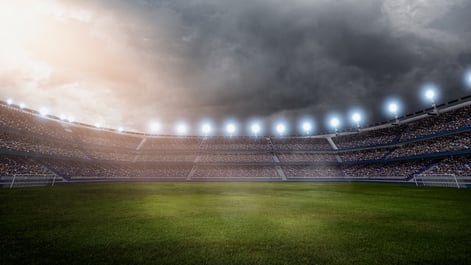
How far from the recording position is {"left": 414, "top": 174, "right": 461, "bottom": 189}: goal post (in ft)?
84.5

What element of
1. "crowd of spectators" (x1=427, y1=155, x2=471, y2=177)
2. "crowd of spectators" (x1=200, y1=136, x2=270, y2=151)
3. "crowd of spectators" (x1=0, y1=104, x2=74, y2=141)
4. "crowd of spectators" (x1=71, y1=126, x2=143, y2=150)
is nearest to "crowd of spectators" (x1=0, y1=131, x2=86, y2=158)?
Answer: "crowd of spectators" (x1=0, y1=104, x2=74, y2=141)

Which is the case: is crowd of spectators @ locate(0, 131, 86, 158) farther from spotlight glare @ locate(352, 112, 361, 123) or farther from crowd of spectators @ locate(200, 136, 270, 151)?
spotlight glare @ locate(352, 112, 361, 123)

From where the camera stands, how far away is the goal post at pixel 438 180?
25761 millimetres

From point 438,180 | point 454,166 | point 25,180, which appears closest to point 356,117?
point 454,166

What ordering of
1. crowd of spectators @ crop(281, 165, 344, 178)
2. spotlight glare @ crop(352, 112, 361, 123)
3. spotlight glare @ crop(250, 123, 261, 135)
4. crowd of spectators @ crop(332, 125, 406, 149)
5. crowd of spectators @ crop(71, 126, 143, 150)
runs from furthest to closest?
spotlight glare @ crop(250, 123, 261, 135)
spotlight glare @ crop(352, 112, 361, 123)
crowd of spectators @ crop(281, 165, 344, 178)
crowd of spectators @ crop(71, 126, 143, 150)
crowd of spectators @ crop(332, 125, 406, 149)

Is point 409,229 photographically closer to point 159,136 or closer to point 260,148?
point 260,148

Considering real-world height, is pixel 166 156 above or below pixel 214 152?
below

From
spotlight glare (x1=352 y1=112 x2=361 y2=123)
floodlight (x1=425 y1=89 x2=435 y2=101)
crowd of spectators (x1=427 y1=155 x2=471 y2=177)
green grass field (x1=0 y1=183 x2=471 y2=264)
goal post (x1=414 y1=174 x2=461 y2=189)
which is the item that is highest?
spotlight glare (x1=352 y1=112 x2=361 y2=123)

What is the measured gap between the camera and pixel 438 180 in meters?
28.0

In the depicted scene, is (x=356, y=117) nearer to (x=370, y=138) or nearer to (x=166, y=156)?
(x=370, y=138)

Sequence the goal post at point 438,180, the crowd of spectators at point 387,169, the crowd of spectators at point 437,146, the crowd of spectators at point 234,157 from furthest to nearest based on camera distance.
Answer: the crowd of spectators at point 234,157, the crowd of spectators at point 387,169, the crowd of spectators at point 437,146, the goal post at point 438,180

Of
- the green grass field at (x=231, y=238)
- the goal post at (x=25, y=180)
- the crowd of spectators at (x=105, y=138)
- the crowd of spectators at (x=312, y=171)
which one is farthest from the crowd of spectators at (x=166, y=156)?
the green grass field at (x=231, y=238)

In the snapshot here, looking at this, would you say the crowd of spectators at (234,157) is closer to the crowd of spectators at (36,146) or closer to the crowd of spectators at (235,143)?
the crowd of spectators at (235,143)

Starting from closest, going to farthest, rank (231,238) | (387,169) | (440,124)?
(231,238)
(440,124)
(387,169)
